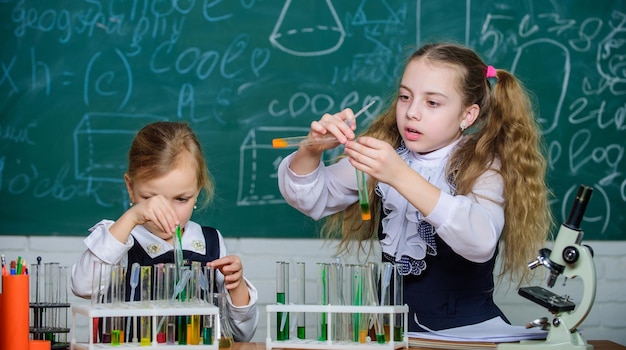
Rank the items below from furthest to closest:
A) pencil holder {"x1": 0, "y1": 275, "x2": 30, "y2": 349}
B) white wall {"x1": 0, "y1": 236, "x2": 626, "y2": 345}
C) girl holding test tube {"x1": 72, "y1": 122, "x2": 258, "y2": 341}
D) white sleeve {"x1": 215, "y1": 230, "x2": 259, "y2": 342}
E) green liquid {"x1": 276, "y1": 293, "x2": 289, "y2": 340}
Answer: white wall {"x1": 0, "y1": 236, "x2": 626, "y2": 345} → white sleeve {"x1": 215, "y1": 230, "x2": 259, "y2": 342} → girl holding test tube {"x1": 72, "y1": 122, "x2": 258, "y2": 341} → green liquid {"x1": 276, "y1": 293, "x2": 289, "y2": 340} → pencil holder {"x1": 0, "y1": 275, "x2": 30, "y2": 349}

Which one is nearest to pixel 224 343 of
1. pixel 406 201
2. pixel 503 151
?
pixel 406 201

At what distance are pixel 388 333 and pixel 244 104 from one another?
1915 millimetres

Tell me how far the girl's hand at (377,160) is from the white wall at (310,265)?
1606 mm

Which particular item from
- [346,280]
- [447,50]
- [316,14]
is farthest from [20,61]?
[346,280]

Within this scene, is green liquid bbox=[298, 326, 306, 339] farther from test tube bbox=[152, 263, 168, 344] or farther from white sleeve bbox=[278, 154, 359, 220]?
white sleeve bbox=[278, 154, 359, 220]

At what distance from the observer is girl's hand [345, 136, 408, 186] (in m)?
1.92

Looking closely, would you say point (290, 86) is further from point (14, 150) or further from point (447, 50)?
point (447, 50)

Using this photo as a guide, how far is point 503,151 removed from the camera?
2297mm

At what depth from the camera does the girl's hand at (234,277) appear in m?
2.18

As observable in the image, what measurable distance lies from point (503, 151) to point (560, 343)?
0.67 meters

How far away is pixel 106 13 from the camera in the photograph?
140 inches

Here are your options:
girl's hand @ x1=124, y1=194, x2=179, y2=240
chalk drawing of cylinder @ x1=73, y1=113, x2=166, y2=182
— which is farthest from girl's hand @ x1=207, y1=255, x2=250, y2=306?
chalk drawing of cylinder @ x1=73, y1=113, x2=166, y2=182

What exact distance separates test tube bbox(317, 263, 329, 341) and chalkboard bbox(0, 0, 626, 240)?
1.73 m

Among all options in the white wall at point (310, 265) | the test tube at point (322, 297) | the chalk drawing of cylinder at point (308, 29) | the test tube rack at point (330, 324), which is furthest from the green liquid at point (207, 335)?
the chalk drawing of cylinder at point (308, 29)
